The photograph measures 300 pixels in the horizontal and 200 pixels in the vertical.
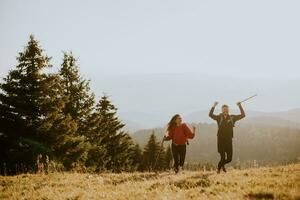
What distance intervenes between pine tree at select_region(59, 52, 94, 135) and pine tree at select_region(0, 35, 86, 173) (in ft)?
16.9

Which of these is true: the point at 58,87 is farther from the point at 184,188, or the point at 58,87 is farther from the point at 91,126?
the point at 184,188

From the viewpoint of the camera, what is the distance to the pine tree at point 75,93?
113 ft

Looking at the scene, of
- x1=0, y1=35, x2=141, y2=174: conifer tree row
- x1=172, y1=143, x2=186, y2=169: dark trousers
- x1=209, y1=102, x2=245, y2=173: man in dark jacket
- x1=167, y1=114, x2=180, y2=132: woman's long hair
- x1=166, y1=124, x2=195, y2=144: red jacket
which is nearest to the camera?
x1=209, y1=102, x2=245, y2=173: man in dark jacket

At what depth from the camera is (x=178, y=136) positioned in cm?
1454

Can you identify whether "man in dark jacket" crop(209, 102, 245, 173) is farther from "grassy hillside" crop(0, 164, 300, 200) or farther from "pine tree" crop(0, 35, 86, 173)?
"pine tree" crop(0, 35, 86, 173)

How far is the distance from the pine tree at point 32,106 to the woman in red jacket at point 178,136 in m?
12.6

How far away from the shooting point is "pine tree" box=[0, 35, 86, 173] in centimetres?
2591

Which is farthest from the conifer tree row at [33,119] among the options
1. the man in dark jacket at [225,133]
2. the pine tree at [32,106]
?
the man in dark jacket at [225,133]

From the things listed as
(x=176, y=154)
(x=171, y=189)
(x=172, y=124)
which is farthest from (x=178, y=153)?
(x=171, y=189)

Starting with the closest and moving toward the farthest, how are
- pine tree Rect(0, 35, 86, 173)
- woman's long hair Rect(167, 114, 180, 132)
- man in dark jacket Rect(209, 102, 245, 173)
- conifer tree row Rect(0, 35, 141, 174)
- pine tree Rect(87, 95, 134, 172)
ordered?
man in dark jacket Rect(209, 102, 245, 173) < woman's long hair Rect(167, 114, 180, 132) < conifer tree row Rect(0, 35, 141, 174) < pine tree Rect(0, 35, 86, 173) < pine tree Rect(87, 95, 134, 172)

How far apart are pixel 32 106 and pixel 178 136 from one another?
15.6m

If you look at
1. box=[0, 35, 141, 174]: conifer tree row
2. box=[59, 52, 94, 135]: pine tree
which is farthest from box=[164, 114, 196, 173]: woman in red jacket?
box=[59, 52, 94, 135]: pine tree

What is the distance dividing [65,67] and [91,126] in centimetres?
645

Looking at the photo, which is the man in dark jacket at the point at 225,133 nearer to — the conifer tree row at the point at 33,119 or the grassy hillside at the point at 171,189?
the grassy hillside at the point at 171,189
